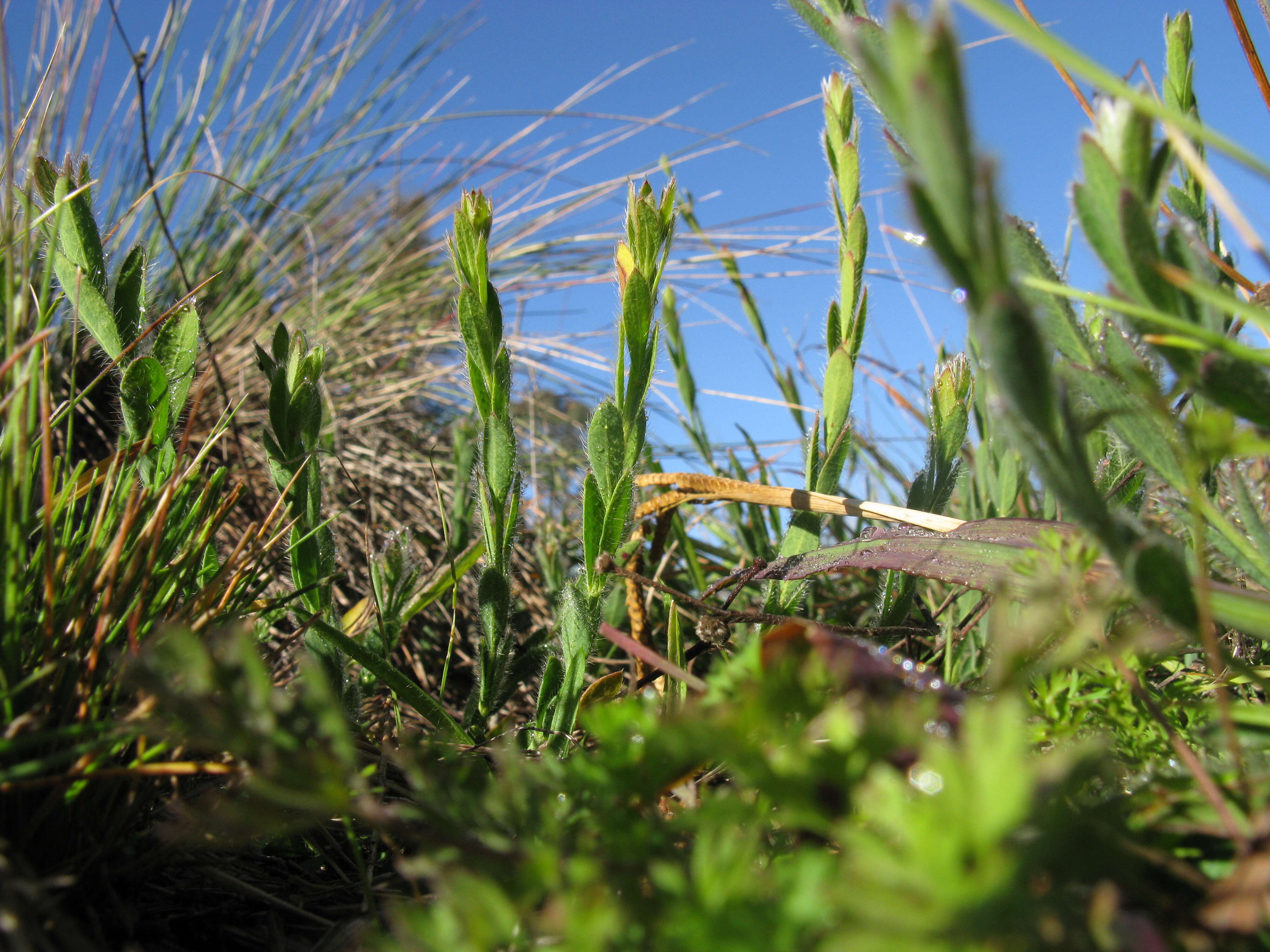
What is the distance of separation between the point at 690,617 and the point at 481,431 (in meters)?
0.61

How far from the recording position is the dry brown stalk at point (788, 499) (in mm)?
924

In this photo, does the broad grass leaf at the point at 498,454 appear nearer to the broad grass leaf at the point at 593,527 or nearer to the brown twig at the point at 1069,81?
the broad grass leaf at the point at 593,527

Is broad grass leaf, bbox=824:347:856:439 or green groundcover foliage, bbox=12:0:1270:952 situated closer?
green groundcover foliage, bbox=12:0:1270:952

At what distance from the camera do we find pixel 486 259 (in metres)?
0.87

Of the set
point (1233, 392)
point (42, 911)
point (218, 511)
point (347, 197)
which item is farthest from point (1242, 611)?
point (347, 197)

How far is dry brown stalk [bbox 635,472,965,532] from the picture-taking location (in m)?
0.92

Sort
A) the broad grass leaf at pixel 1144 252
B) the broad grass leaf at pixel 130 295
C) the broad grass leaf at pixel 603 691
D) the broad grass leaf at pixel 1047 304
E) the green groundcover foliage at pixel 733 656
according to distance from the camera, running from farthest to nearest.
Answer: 1. the broad grass leaf at pixel 130 295
2. the broad grass leaf at pixel 603 691
3. the broad grass leaf at pixel 1047 304
4. the broad grass leaf at pixel 1144 252
5. the green groundcover foliage at pixel 733 656

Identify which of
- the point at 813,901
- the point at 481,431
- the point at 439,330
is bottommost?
the point at 813,901

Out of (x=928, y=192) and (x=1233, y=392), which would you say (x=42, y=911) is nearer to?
(x=928, y=192)

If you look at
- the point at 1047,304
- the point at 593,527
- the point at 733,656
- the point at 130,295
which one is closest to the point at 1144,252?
the point at 1047,304

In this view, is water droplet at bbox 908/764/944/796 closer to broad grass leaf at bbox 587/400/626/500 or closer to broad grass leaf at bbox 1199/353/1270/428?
broad grass leaf at bbox 1199/353/1270/428

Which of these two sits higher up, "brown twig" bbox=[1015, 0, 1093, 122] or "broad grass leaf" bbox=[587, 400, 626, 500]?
"brown twig" bbox=[1015, 0, 1093, 122]

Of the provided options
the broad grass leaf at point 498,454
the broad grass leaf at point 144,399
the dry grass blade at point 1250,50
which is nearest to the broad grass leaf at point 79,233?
the broad grass leaf at point 144,399

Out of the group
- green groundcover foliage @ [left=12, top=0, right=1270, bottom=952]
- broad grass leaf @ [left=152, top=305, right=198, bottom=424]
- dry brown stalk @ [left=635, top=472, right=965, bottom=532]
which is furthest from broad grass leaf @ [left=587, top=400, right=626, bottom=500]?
broad grass leaf @ [left=152, top=305, right=198, bottom=424]
